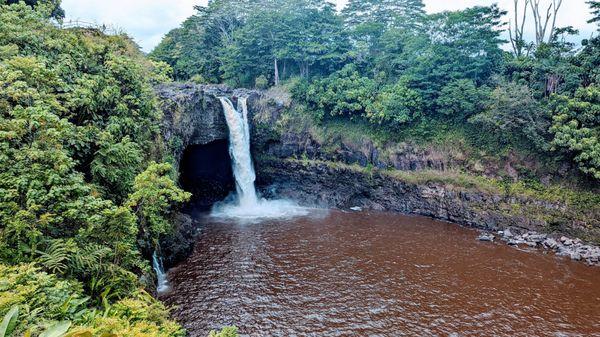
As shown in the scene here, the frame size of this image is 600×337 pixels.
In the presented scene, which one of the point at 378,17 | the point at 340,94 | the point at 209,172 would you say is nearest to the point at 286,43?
the point at 340,94

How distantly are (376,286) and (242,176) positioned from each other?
14521 mm

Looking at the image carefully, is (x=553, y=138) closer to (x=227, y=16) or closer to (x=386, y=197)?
(x=386, y=197)

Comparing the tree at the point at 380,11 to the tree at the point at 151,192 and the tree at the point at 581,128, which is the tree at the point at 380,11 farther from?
the tree at the point at 151,192

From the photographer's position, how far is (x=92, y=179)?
10570mm

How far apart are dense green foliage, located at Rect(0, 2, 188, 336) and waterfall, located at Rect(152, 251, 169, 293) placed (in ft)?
5.85

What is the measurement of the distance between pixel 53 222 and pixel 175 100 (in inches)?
597

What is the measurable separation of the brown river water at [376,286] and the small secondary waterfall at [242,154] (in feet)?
19.3

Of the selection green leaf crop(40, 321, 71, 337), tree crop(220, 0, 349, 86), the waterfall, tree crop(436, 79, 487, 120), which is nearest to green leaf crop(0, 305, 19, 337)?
green leaf crop(40, 321, 71, 337)

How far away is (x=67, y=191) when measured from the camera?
26.2ft

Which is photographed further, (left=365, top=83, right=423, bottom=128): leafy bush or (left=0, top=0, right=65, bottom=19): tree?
(left=365, top=83, right=423, bottom=128): leafy bush

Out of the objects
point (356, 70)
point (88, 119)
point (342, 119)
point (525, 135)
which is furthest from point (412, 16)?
point (88, 119)

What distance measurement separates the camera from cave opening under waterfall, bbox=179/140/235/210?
87.4 feet

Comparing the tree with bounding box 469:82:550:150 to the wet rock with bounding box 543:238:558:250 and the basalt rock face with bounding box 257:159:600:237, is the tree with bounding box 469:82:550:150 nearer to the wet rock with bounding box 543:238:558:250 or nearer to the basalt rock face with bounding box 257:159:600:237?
the basalt rock face with bounding box 257:159:600:237

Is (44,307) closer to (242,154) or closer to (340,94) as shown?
(242,154)
